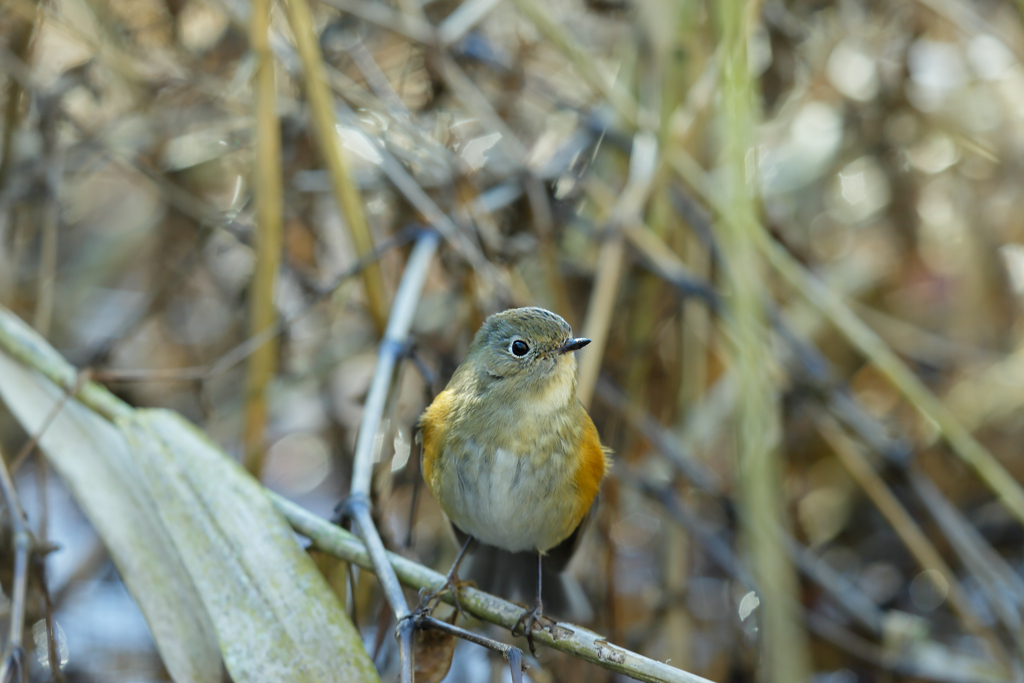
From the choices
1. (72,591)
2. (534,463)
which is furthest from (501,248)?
(72,591)

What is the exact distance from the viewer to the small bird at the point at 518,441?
6.86 feet

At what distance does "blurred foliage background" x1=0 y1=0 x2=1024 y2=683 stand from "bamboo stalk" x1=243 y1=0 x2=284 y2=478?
1cm

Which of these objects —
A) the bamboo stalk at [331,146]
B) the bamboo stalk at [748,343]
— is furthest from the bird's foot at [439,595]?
the bamboo stalk at [331,146]

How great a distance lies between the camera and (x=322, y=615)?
1658 millimetres

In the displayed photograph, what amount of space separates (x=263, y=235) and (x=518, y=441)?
3.03 ft

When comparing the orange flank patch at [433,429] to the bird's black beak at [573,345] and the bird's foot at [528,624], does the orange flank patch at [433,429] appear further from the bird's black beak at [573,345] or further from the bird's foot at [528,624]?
the bird's foot at [528,624]

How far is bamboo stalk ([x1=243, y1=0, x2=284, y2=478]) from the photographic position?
2.32 m

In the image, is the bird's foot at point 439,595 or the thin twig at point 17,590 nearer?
the thin twig at point 17,590

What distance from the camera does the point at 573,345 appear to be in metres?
2.09

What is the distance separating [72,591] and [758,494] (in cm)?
279

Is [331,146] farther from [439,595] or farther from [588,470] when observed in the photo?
[439,595]

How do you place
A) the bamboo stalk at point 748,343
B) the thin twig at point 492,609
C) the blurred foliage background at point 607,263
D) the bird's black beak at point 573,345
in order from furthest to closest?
the blurred foliage background at point 607,263 → the bird's black beak at point 573,345 → the bamboo stalk at point 748,343 → the thin twig at point 492,609

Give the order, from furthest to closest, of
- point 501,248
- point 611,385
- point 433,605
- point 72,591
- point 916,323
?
point 916,323 < point 72,591 < point 611,385 < point 501,248 < point 433,605

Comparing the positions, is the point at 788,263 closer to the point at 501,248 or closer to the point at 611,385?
the point at 611,385
